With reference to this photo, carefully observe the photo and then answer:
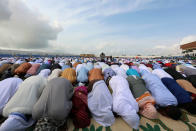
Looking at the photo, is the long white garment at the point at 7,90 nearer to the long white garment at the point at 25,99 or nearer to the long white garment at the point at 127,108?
the long white garment at the point at 25,99

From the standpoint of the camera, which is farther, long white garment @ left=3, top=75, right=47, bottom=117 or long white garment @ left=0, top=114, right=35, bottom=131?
long white garment @ left=3, top=75, right=47, bottom=117

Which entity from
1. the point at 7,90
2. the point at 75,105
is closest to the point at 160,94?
the point at 75,105

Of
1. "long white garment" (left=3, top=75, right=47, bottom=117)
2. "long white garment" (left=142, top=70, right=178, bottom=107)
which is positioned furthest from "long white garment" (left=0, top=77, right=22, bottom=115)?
"long white garment" (left=142, top=70, right=178, bottom=107)

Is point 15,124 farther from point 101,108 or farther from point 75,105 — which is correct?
point 101,108

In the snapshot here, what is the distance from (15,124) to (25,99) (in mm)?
478

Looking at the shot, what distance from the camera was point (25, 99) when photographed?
1847mm

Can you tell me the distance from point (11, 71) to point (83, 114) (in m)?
5.56

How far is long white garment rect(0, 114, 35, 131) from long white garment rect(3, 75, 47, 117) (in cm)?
14

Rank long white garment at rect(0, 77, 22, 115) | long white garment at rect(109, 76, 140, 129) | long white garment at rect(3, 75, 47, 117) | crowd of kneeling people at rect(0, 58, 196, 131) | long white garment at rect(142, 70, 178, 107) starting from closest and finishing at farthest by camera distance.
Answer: crowd of kneeling people at rect(0, 58, 196, 131), long white garment at rect(3, 75, 47, 117), long white garment at rect(109, 76, 140, 129), long white garment at rect(0, 77, 22, 115), long white garment at rect(142, 70, 178, 107)

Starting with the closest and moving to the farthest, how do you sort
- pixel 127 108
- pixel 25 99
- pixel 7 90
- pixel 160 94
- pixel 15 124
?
pixel 15 124, pixel 25 99, pixel 127 108, pixel 7 90, pixel 160 94

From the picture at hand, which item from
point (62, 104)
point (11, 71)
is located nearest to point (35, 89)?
point (62, 104)

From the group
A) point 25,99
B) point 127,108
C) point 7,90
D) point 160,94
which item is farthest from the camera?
point 160,94

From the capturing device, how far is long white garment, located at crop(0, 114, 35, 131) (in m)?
Answer: 1.43

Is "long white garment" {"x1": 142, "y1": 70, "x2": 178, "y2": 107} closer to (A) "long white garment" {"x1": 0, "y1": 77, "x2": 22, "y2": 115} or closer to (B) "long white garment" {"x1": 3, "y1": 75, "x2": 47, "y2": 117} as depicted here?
(B) "long white garment" {"x1": 3, "y1": 75, "x2": 47, "y2": 117}
